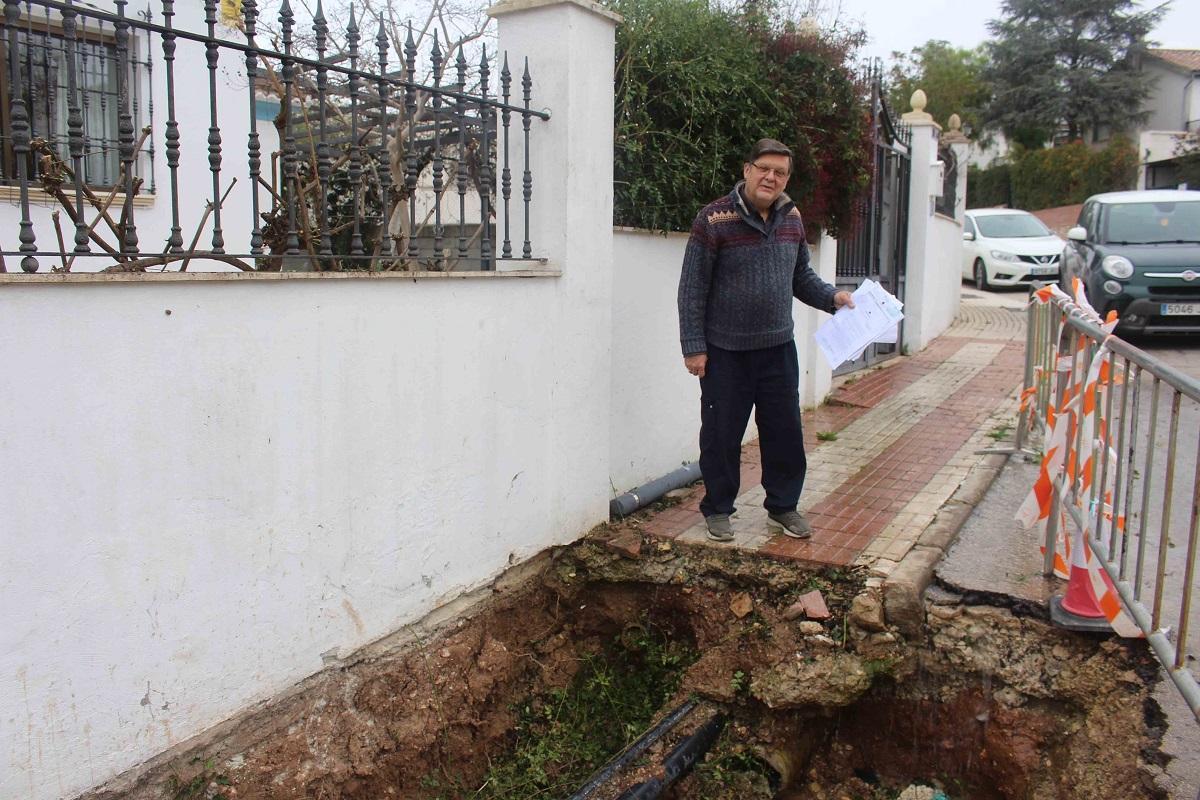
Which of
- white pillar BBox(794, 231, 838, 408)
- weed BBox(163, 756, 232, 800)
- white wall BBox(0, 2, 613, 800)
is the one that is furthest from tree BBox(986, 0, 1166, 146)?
weed BBox(163, 756, 232, 800)

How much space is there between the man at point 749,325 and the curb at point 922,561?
1.84ft

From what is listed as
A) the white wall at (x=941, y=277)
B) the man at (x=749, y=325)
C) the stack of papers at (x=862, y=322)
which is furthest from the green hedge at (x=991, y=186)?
the man at (x=749, y=325)

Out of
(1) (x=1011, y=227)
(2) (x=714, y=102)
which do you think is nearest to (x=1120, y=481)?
(2) (x=714, y=102)

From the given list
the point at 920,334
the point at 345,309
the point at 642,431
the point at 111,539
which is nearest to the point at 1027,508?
the point at 642,431

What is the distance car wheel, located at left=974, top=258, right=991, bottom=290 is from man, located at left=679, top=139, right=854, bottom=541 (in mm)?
14667

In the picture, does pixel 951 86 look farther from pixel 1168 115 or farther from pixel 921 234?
pixel 921 234

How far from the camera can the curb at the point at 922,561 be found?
4.08m

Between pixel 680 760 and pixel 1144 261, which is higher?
pixel 1144 261

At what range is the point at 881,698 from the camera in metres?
4.13

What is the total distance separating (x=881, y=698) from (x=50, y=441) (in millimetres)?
3330

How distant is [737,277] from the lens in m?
4.54

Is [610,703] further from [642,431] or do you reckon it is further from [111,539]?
[111,539]

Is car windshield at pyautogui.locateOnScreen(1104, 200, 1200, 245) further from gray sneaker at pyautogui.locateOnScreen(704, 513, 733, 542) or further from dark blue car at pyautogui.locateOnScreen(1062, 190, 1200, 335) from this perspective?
gray sneaker at pyautogui.locateOnScreen(704, 513, 733, 542)

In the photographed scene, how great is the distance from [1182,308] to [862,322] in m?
6.37
